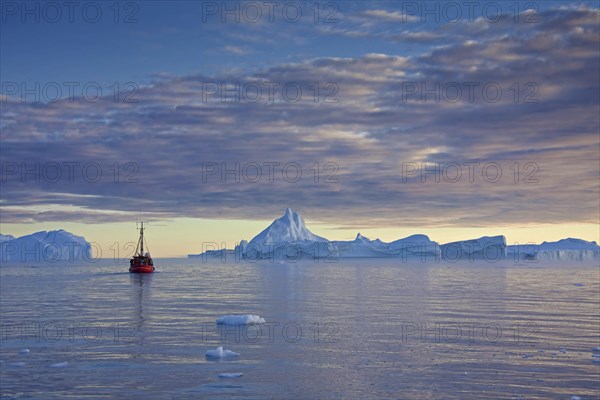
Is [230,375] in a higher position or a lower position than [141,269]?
higher

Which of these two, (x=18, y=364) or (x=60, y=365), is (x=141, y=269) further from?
(x=60, y=365)

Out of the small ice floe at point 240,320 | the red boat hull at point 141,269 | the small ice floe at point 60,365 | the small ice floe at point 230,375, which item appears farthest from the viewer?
the red boat hull at point 141,269

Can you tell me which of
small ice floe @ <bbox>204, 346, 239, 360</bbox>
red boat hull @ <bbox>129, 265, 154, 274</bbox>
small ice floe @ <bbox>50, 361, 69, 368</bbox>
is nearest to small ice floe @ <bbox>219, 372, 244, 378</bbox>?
small ice floe @ <bbox>204, 346, 239, 360</bbox>

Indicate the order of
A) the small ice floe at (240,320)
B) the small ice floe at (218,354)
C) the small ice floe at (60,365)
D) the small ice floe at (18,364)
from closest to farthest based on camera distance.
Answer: the small ice floe at (60,365)
the small ice floe at (18,364)
the small ice floe at (218,354)
the small ice floe at (240,320)

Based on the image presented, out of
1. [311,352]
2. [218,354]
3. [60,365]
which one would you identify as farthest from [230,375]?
[60,365]

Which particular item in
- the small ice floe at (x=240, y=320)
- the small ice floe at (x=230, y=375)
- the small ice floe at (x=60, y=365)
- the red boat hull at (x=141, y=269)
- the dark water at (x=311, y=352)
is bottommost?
the red boat hull at (x=141, y=269)

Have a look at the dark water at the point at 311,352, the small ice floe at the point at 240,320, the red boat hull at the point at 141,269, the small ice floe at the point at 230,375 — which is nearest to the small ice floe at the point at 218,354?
the dark water at the point at 311,352

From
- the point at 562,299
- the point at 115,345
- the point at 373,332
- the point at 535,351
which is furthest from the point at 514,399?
the point at 562,299

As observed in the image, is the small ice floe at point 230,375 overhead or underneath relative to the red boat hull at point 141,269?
overhead

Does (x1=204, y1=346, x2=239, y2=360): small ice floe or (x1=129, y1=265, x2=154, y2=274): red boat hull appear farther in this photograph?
(x1=129, y1=265, x2=154, y2=274): red boat hull

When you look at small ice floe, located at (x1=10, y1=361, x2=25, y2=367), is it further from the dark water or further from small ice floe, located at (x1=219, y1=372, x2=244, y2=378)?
small ice floe, located at (x1=219, y1=372, x2=244, y2=378)

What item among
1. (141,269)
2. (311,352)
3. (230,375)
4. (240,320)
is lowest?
(141,269)

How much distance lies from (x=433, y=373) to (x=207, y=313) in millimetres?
20114

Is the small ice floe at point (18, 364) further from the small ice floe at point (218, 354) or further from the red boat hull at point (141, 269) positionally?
the red boat hull at point (141, 269)
